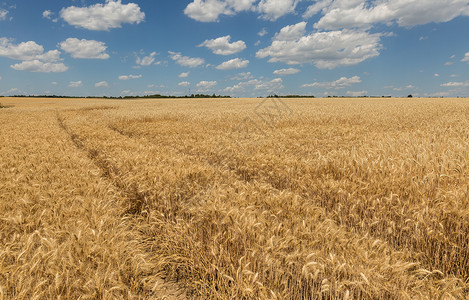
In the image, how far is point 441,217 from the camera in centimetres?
327

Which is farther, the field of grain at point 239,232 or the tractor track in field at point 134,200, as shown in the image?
the tractor track in field at point 134,200

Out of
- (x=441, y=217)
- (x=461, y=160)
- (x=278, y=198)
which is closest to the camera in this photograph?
(x=441, y=217)

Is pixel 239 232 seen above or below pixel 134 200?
above

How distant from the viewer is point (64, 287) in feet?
6.51

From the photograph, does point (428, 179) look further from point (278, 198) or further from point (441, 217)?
point (278, 198)

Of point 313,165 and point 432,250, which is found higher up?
point 313,165

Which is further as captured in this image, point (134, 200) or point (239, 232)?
point (134, 200)

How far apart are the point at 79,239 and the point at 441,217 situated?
4.55 metres

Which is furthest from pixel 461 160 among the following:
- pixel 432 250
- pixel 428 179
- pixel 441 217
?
pixel 432 250

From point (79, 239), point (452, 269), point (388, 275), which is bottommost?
point (452, 269)

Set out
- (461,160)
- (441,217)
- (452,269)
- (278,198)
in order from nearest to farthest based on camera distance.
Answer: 1. (452,269)
2. (441,217)
3. (278,198)
4. (461,160)

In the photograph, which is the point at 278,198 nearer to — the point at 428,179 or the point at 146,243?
the point at 146,243

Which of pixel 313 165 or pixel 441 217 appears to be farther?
pixel 313 165

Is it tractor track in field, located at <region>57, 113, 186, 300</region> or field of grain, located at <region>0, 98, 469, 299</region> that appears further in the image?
tractor track in field, located at <region>57, 113, 186, 300</region>
